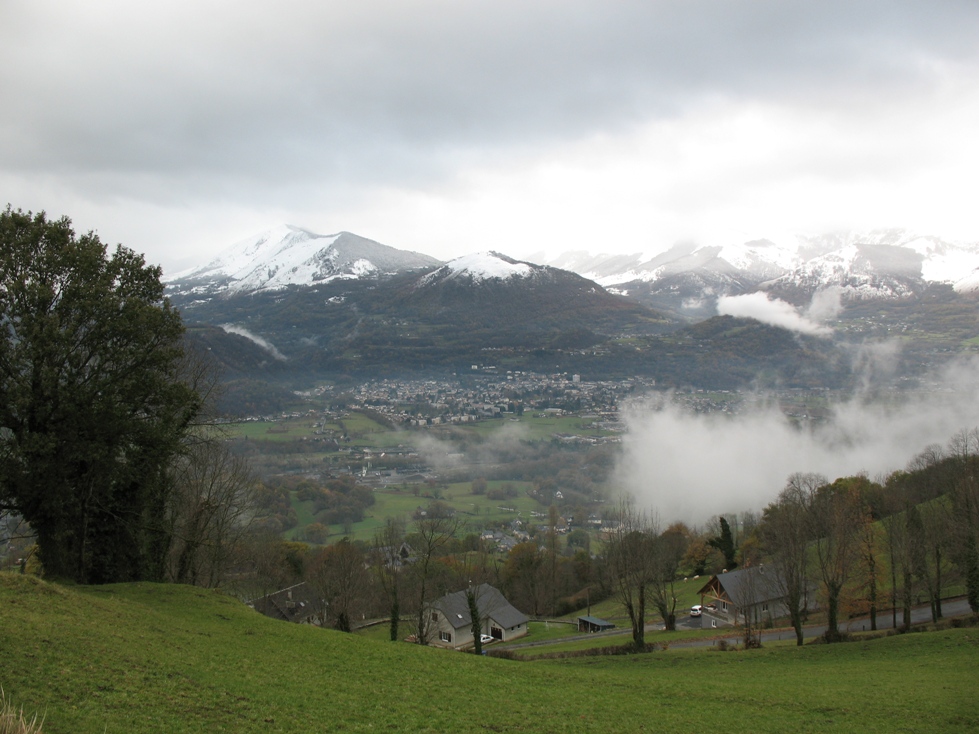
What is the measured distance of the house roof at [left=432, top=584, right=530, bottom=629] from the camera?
45.7 meters

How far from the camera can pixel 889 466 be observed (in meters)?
91.2

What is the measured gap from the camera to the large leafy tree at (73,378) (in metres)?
17.4

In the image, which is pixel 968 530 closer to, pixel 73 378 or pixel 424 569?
pixel 424 569

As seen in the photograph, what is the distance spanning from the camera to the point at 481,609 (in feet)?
154

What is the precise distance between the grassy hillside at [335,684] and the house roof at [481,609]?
2538 cm

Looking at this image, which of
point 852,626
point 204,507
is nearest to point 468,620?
point 204,507

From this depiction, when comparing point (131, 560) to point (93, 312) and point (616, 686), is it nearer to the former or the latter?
point (93, 312)

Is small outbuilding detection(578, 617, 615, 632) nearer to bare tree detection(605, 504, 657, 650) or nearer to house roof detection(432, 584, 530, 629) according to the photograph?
house roof detection(432, 584, 530, 629)

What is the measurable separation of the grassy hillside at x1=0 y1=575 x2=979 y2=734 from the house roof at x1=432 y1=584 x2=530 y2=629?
83.3 feet

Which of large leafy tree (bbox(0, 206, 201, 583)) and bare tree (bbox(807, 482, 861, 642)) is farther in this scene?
bare tree (bbox(807, 482, 861, 642))

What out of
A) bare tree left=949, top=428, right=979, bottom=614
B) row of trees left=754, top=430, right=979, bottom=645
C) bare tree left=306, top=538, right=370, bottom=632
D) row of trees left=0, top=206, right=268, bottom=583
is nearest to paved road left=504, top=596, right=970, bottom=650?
row of trees left=754, top=430, right=979, bottom=645

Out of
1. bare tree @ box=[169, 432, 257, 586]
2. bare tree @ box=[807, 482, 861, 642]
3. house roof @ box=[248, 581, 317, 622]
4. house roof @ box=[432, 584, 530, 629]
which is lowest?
house roof @ box=[432, 584, 530, 629]

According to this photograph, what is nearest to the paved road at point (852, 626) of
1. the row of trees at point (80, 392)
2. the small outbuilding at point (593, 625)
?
the small outbuilding at point (593, 625)

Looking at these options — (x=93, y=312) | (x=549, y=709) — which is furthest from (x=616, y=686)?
(x=93, y=312)
